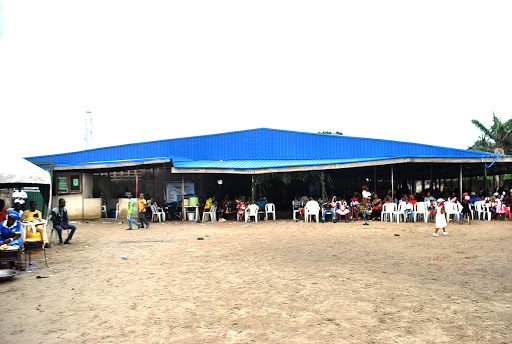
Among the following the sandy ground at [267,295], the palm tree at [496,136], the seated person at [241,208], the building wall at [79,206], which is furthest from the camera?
the palm tree at [496,136]

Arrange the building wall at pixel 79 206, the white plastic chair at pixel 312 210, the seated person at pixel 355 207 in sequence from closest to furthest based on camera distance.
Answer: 1. the white plastic chair at pixel 312 210
2. the seated person at pixel 355 207
3. the building wall at pixel 79 206

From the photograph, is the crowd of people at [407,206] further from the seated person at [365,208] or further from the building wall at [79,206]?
the building wall at [79,206]

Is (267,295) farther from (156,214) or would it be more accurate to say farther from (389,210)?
(156,214)

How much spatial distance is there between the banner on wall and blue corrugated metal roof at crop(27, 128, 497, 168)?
7.74ft

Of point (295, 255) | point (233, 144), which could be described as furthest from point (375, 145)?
point (295, 255)

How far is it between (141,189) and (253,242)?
1277 cm

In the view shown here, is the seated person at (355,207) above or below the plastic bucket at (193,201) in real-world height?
below

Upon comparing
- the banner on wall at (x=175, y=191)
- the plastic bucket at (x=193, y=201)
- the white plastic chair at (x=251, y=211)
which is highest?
the banner on wall at (x=175, y=191)

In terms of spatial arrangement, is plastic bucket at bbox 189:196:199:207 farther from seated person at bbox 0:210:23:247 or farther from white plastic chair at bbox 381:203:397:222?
seated person at bbox 0:210:23:247

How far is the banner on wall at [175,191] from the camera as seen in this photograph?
21.1 meters

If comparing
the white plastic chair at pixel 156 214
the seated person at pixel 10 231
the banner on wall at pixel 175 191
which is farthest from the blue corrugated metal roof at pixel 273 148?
the seated person at pixel 10 231

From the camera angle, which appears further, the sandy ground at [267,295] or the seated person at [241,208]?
the seated person at [241,208]

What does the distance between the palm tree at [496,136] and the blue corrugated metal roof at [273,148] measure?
15001 mm

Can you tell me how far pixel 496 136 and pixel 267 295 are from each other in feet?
121
